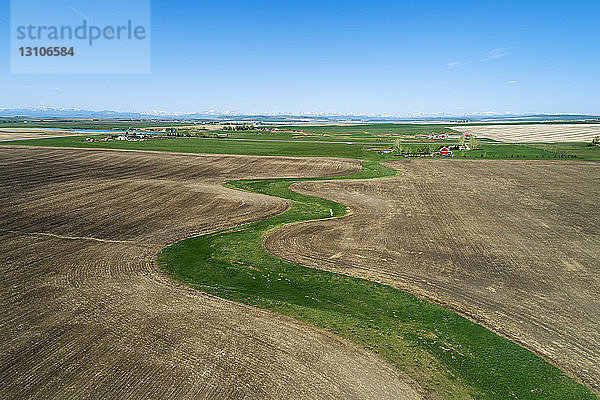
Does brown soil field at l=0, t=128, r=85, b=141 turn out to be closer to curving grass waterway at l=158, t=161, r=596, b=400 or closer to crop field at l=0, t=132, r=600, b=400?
crop field at l=0, t=132, r=600, b=400

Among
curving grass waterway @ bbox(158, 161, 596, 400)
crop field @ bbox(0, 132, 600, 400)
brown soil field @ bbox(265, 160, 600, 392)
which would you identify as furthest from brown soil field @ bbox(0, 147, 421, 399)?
brown soil field @ bbox(265, 160, 600, 392)

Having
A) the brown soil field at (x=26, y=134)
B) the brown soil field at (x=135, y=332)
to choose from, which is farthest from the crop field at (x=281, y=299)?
the brown soil field at (x=26, y=134)

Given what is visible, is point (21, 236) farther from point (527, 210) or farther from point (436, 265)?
point (527, 210)

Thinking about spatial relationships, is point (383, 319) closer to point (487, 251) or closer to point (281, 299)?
point (281, 299)

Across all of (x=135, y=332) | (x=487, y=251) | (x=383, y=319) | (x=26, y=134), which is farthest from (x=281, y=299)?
(x=26, y=134)

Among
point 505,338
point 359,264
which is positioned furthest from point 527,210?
point 505,338
